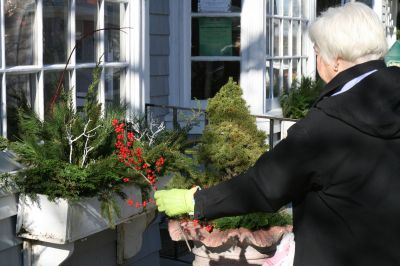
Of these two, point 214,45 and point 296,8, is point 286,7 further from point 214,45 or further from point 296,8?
point 214,45

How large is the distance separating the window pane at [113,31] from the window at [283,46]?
7.63 feet

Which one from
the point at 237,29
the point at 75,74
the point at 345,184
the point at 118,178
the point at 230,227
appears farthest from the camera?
the point at 237,29

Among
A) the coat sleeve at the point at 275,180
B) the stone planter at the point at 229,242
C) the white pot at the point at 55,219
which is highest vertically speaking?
the coat sleeve at the point at 275,180

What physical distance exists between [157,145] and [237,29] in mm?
2877

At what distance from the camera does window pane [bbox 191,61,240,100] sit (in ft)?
23.8

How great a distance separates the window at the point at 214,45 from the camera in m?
7.18

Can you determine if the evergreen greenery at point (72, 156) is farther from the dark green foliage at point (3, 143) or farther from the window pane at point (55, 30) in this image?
the window pane at point (55, 30)

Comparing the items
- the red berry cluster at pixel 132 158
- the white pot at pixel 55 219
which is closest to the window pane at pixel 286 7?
the red berry cluster at pixel 132 158

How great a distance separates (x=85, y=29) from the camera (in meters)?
4.98

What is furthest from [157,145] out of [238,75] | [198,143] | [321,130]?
[238,75]

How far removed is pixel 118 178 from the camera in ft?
13.6

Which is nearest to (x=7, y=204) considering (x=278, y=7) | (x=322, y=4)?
(x=278, y=7)

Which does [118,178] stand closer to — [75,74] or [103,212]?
[103,212]

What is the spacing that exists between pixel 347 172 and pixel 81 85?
2748 mm
